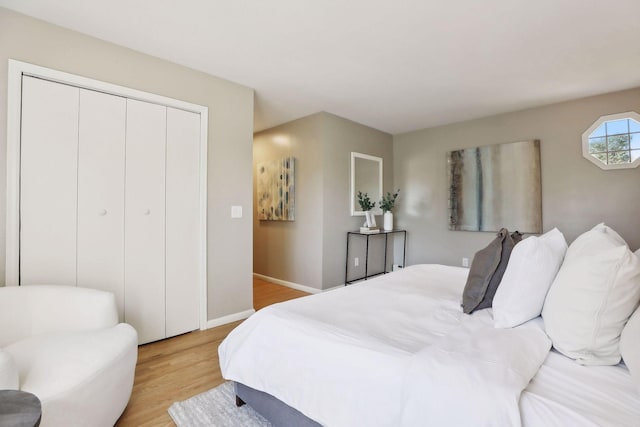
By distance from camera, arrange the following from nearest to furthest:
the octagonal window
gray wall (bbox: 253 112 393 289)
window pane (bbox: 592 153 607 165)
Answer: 1. the octagonal window
2. window pane (bbox: 592 153 607 165)
3. gray wall (bbox: 253 112 393 289)

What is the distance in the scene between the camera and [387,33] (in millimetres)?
2191

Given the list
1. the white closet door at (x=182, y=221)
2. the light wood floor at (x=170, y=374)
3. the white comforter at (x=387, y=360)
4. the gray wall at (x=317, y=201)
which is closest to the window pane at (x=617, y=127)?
the gray wall at (x=317, y=201)

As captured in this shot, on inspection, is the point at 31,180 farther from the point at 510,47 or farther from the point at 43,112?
the point at 510,47

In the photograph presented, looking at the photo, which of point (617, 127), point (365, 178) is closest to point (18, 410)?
point (365, 178)

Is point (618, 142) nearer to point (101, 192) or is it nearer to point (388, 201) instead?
point (388, 201)

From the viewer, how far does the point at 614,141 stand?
3.22 meters

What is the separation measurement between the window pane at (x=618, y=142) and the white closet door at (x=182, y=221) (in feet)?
14.0

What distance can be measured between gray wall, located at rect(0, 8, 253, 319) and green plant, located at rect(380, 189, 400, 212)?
88.5 inches

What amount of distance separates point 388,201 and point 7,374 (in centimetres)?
424

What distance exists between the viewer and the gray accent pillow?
146 centimetres

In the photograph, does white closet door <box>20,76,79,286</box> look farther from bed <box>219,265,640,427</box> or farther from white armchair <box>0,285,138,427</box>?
bed <box>219,265,640,427</box>

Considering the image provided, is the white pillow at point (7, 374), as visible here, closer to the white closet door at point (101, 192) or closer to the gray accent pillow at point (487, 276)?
the white closet door at point (101, 192)

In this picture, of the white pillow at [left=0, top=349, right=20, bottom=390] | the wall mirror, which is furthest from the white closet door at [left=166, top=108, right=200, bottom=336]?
the wall mirror

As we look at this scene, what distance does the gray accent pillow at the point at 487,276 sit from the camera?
1455mm
